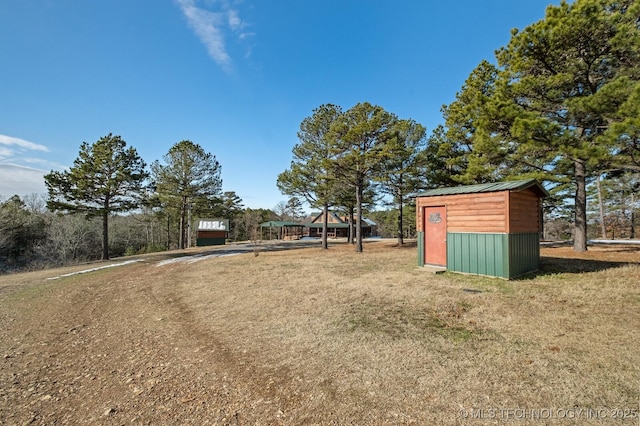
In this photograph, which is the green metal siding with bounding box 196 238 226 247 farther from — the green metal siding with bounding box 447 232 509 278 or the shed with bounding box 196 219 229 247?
the green metal siding with bounding box 447 232 509 278

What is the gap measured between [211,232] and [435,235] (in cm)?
2997

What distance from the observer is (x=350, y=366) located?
3.43 metres

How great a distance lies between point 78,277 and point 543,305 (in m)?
15.0

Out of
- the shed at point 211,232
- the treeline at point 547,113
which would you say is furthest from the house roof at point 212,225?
the treeline at point 547,113

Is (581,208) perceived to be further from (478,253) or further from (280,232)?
(280,232)

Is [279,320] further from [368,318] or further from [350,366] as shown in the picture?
[350,366]

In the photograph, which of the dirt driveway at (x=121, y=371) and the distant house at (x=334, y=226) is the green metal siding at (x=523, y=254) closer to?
the dirt driveway at (x=121, y=371)

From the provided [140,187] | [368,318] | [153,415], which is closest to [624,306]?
[368,318]

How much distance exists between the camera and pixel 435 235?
31.8 ft

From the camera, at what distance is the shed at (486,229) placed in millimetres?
7871

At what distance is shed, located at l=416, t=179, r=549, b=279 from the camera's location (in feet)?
25.8

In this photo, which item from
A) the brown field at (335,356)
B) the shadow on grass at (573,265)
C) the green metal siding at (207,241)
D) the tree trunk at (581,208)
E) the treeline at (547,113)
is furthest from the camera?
the green metal siding at (207,241)

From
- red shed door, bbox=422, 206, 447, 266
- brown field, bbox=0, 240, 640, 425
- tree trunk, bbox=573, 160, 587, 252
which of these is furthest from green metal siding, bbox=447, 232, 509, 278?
tree trunk, bbox=573, 160, 587, 252

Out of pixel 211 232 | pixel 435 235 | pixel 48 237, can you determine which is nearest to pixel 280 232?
pixel 211 232
